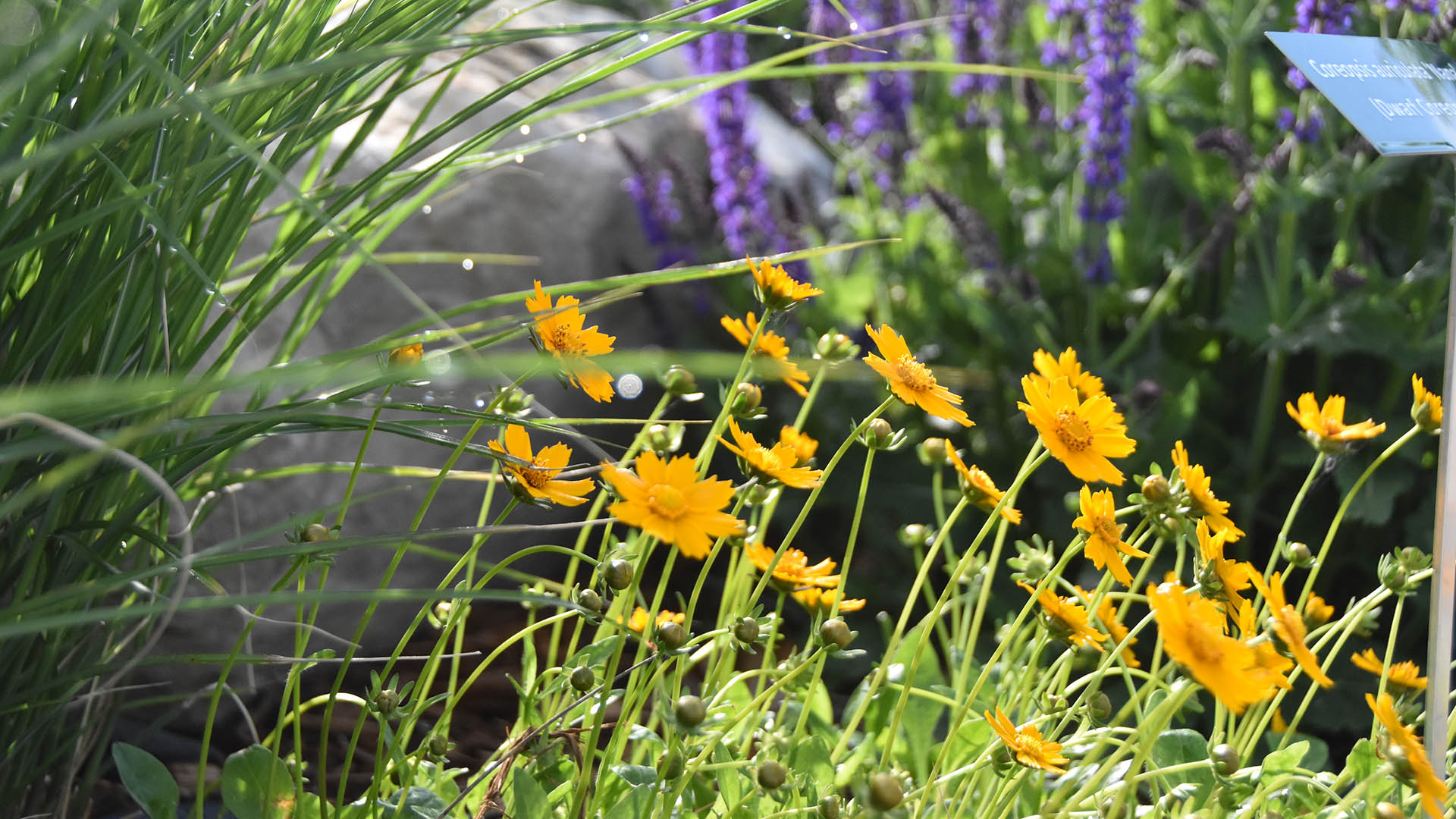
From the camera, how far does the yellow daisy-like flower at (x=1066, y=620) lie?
2.16ft

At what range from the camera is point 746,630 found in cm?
63

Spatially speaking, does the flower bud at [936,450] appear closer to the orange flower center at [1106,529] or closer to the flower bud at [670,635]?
the orange flower center at [1106,529]

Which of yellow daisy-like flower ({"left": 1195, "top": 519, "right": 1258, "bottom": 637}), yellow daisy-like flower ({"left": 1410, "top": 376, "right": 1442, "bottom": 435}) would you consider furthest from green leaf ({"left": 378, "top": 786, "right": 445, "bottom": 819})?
yellow daisy-like flower ({"left": 1410, "top": 376, "right": 1442, "bottom": 435})

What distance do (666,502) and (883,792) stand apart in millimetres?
168

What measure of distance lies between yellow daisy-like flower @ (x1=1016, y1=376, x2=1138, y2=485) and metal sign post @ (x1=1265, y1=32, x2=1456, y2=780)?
Answer: 0.70ft

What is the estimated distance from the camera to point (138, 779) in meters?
0.73

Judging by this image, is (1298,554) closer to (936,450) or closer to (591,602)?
(936,450)

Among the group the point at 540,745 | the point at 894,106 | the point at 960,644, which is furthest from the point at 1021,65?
the point at 540,745

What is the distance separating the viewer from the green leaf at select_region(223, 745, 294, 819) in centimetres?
71

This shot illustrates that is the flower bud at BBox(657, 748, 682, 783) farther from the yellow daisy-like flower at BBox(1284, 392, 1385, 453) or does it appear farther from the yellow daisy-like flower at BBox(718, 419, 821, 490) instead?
the yellow daisy-like flower at BBox(1284, 392, 1385, 453)

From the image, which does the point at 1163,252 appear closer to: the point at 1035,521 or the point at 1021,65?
the point at 1035,521

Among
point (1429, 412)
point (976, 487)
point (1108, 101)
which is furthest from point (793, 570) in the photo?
point (1108, 101)

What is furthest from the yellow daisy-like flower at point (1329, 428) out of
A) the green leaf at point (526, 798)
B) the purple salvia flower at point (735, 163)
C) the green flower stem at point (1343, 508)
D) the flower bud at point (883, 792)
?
the purple salvia flower at point (735, 163)

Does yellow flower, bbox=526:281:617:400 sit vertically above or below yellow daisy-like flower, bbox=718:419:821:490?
above
